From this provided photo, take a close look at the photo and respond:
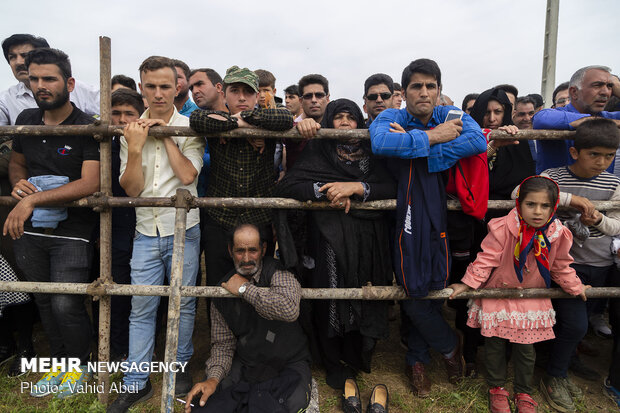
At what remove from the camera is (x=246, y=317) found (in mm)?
2805

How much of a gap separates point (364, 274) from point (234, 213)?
1185 mm

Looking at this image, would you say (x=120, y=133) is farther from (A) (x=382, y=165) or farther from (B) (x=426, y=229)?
(B) (x=426, y=229)

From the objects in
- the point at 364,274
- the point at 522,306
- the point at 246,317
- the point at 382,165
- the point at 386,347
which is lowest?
the point at 386,347

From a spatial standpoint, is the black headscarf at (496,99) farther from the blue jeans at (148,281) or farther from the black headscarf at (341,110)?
the blue jeans at (148,281)

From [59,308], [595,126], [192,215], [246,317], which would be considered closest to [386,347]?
[246,317]

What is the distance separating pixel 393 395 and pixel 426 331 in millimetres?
642

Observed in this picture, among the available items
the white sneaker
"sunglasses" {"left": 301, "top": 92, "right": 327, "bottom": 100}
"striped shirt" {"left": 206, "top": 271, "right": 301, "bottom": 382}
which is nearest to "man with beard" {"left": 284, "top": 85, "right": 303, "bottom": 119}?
"sunglasses" {"left": 301, "top": 92, "right": 327, "bottom": 100}

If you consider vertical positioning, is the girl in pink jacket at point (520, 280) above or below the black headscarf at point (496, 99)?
below

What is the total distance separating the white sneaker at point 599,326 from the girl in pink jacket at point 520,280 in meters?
1.69

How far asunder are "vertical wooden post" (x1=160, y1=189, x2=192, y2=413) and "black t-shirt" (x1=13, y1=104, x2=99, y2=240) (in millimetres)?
922

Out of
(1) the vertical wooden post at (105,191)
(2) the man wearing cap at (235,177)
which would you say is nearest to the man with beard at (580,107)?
(2) the man wearing cap at (235,177)

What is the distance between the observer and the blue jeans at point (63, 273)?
2.83 metres

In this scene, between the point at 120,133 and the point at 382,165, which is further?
the point at 382,165

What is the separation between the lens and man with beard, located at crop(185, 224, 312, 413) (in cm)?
253
